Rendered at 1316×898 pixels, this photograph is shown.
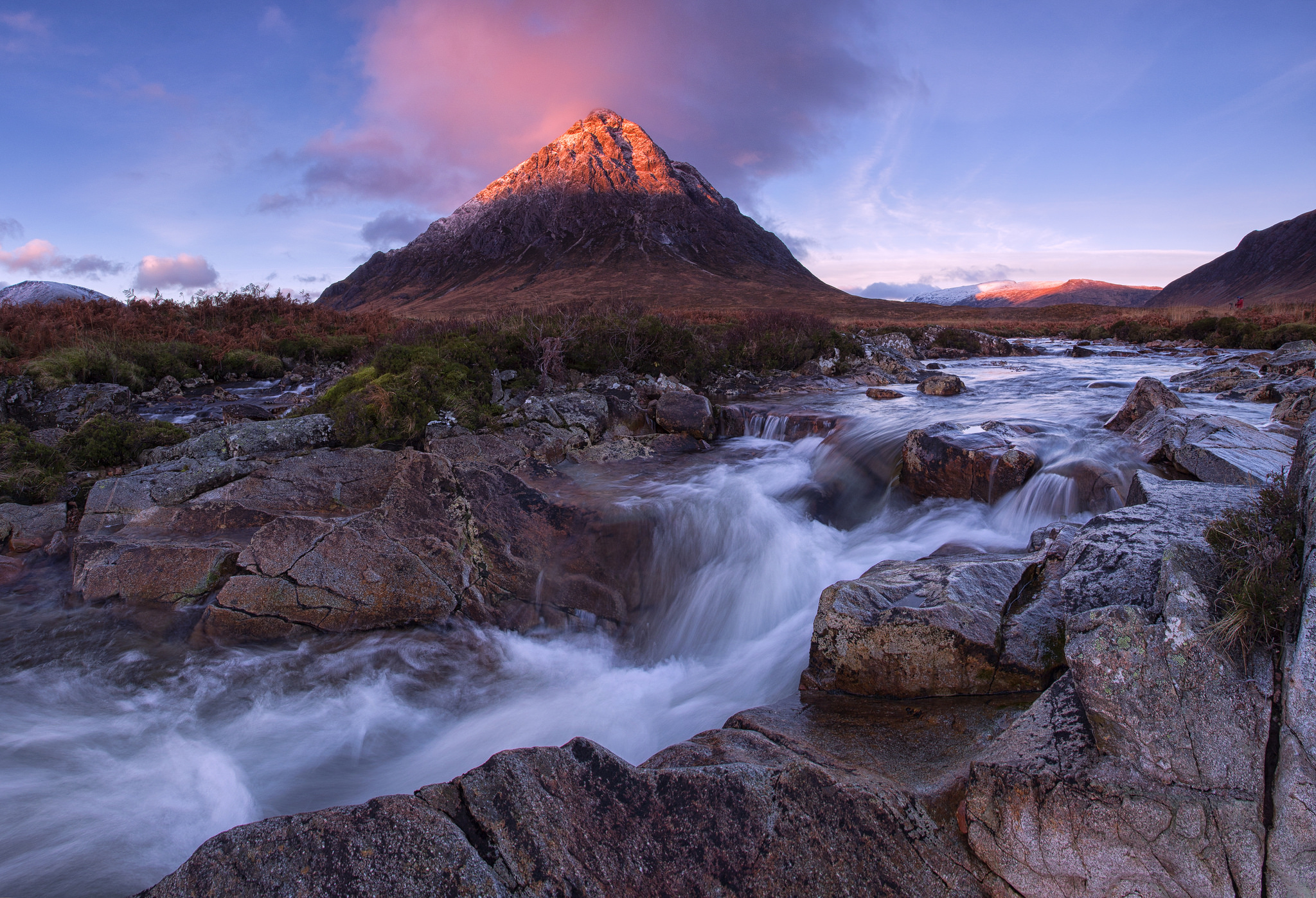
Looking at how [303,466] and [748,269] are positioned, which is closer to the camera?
[303,466]

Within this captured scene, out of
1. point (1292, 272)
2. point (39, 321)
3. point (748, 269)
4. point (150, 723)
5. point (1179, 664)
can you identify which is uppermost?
point (748, 269)

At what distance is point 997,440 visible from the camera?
8.67 metres

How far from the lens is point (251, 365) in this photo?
688 inches

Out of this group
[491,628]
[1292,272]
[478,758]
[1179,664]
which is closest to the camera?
[1179,664]

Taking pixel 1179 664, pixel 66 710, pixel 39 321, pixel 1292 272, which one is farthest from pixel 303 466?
pixel 1292 272

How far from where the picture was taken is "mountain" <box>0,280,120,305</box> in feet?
81.0

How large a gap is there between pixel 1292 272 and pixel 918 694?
468 feet

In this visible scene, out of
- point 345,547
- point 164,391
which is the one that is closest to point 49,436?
point 164,391

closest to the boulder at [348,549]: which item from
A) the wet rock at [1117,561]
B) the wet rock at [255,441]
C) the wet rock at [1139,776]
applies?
the wet rock at [255,441]

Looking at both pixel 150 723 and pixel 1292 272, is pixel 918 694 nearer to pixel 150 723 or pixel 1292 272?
pixel 150 723

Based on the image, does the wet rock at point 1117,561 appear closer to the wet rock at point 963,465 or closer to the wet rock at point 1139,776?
the wet rock at point 1139,776

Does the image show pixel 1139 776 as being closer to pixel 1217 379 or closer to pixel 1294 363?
pixel 1217 379

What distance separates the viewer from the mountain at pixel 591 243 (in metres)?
99.4

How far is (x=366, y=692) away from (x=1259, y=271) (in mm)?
155442
